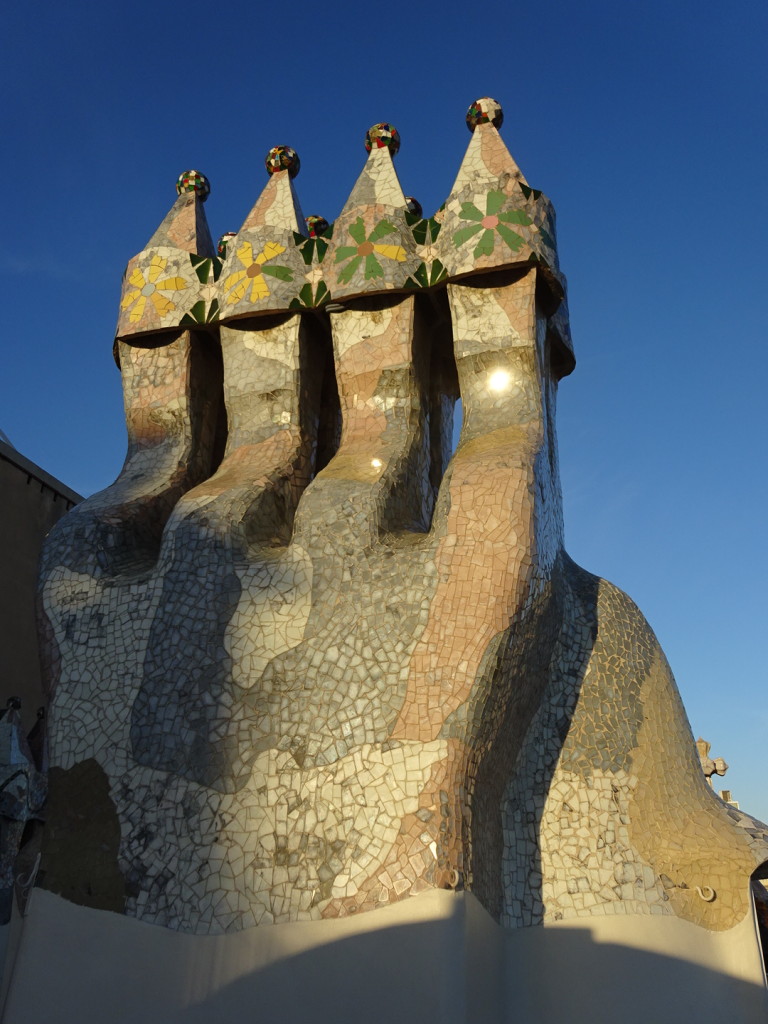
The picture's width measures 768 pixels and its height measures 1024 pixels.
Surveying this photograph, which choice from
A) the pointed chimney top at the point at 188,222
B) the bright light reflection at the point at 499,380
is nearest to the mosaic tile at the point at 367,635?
the bright light reflection at the point at 499,380

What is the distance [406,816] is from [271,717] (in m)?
1.13

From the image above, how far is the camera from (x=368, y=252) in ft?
26.3

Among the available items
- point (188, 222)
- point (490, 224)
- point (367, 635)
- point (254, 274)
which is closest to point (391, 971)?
point (367, 635)

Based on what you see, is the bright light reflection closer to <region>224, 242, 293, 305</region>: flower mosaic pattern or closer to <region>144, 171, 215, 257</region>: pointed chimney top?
<region>224, 242, 293, 305</region>: flower mosaic pattern

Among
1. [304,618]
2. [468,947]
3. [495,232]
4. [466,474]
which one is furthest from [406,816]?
[495,232]

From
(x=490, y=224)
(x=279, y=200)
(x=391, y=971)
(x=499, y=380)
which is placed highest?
(x=279, y=200)

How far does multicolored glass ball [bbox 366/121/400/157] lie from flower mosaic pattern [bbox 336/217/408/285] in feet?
3.80

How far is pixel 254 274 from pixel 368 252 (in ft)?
3.39

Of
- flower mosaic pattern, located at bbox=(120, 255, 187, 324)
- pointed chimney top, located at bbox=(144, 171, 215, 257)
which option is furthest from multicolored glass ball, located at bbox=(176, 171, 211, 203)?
flower mosaic pattern, located at bbox=(120, 255, 187, 324)

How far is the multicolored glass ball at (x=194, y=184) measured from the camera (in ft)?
30.9

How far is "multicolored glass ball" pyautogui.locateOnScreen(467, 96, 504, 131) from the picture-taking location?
334 inches

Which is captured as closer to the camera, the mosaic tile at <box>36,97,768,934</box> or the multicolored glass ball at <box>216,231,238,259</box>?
the mosaic tile at <box>36,97,768,934</box>

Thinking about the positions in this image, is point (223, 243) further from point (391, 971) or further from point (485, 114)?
point (391, 971)

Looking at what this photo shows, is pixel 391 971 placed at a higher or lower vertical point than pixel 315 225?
lower
